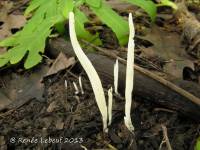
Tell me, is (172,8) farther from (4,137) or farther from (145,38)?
(4,137)

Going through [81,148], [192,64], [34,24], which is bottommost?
[81,148]

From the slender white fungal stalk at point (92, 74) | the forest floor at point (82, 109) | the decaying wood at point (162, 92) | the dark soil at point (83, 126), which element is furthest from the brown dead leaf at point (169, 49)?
the slender white fungal stalk at point (92, 74)

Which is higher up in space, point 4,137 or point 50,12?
point 50,12

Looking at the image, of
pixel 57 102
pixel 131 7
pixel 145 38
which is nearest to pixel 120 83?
pixel 57 102

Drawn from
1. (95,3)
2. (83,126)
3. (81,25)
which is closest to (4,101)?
(83,126)

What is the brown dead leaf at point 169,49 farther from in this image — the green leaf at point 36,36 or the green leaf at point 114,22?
the green leaf at point 36,36

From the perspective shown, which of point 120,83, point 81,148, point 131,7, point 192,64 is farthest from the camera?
point 131,7

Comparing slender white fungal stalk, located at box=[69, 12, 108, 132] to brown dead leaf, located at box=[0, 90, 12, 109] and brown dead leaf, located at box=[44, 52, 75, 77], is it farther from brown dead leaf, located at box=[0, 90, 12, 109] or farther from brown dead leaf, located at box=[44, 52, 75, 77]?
brown dead leaf, located at box=[0, 90, 12, 109]
